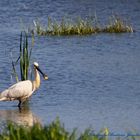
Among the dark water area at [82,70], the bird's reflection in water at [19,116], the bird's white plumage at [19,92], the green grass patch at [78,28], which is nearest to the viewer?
the bird's reflection in water at [19,116]

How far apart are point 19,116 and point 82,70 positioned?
15.9 ft

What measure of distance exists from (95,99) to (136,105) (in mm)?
1008

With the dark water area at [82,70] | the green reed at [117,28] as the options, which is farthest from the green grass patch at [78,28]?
the dark water area at [82,70]

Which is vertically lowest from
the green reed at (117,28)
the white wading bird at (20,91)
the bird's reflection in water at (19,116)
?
the green reed at (117,28)

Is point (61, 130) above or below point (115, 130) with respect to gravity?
above

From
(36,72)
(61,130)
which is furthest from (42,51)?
(61,130)

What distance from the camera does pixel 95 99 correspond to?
15375 millimetres

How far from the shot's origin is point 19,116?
1417cm

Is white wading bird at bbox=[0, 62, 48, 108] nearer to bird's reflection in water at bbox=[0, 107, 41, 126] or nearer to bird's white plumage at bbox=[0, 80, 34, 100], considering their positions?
bird's white plumage at bbox=[0, 80, 34, 100]

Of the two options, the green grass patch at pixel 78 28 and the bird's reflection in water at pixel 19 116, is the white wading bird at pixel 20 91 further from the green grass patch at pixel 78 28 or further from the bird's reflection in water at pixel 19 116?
the green grass patch at pixel 78 28

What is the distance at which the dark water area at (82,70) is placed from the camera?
13.9m

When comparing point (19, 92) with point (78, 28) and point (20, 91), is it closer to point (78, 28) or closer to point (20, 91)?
point (20, 91)

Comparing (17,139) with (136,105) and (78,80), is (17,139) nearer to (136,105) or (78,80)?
(136,105)

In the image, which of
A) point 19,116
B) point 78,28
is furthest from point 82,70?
point 19,116
